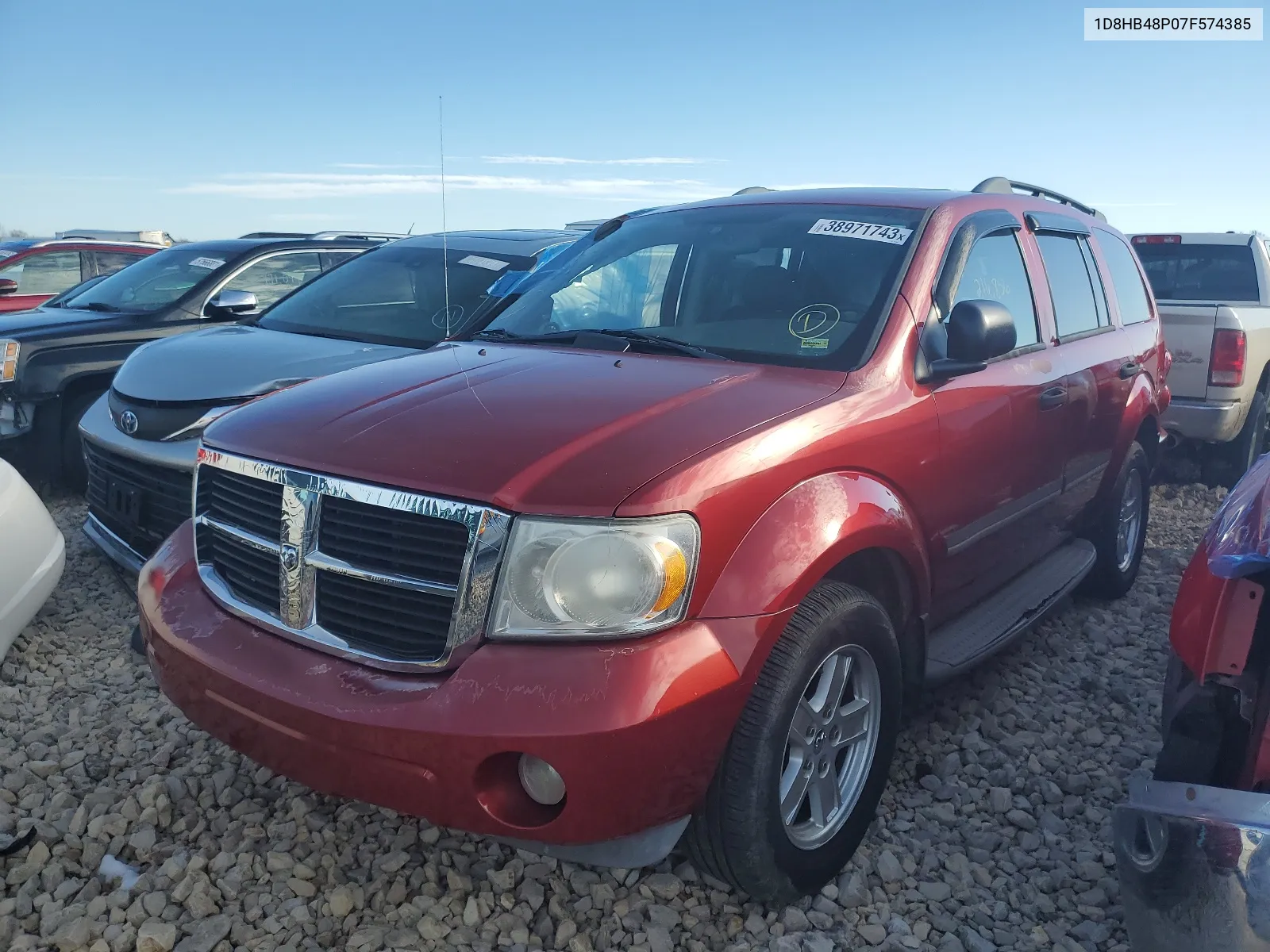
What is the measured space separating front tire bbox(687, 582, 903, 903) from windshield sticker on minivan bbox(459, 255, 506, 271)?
143 inches

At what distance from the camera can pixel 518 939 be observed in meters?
2.39

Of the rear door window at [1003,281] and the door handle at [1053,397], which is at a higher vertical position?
the rear door window at [1003,281]

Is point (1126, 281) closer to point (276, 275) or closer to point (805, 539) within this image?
point (805, 539)

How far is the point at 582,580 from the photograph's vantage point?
202 centimetres

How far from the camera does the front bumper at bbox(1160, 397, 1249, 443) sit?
6.33m

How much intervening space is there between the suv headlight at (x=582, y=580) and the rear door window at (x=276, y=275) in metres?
4.94

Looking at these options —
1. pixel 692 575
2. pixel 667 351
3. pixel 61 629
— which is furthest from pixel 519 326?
pixel 61 629

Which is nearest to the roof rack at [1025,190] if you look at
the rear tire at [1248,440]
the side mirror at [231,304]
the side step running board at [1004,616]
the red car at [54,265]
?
the side step running board at [1004,616]

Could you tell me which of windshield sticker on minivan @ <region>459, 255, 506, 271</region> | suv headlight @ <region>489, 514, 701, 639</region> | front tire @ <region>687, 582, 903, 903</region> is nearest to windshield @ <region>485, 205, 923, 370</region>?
front tire @ <region>687, 582, 903, 903</region>

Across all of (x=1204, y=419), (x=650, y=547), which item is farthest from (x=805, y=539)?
(x=1204, y=419)

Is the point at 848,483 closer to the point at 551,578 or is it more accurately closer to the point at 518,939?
the point at 551,578

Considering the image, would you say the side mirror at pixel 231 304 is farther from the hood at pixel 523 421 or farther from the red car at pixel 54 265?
the red car at pixel 54 265

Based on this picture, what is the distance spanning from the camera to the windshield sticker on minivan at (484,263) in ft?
18.1

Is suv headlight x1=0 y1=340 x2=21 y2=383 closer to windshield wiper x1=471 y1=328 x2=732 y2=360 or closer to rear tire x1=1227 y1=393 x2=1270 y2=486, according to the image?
windshield wiper x1=471 y1=328 x2=732 y2=360
